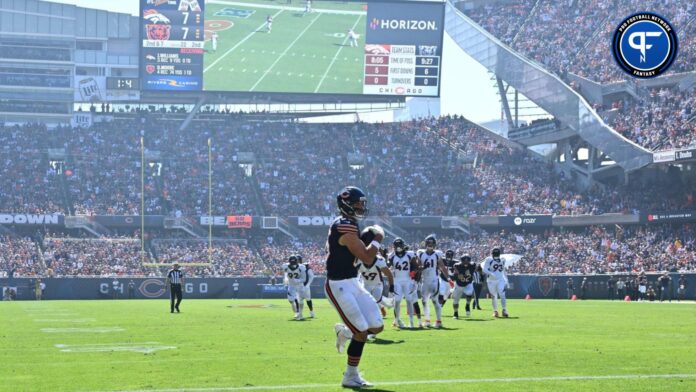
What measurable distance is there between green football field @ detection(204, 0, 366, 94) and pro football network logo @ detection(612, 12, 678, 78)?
4623 cm

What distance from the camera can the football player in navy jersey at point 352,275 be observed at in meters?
12.5

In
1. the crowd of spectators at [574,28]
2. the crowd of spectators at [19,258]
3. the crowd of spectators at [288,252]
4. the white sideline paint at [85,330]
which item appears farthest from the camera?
the crowd of spectators at [574,28]

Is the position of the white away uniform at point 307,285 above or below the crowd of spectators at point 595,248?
above

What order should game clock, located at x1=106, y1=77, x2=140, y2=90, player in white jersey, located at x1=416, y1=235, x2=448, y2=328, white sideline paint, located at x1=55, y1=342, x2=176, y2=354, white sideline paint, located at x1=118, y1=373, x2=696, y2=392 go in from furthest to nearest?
1. game clock, located at x1=106, y1=77, x2=140, y2=90
2. player in white jersey, located at x1=416, y1=235, x2=448, y2=328
3. white sideline paint, located at x1=55, y1=342, x2=176, y2=354
4. white sideline paint, located at x1=118, y1=373, x2=696, y2=392

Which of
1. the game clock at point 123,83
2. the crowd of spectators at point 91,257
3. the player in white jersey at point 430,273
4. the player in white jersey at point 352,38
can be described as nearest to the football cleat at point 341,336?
the player in white jersey at point 430,273

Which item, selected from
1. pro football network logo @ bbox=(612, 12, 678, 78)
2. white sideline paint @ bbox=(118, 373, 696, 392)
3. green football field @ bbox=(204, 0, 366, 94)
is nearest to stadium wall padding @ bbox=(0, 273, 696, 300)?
green football field @ bbox=(204, 0, 366, 94)

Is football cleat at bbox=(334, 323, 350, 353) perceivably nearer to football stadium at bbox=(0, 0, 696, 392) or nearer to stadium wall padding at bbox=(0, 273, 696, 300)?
football stadium at bbox=(0, 0, 696, 392)

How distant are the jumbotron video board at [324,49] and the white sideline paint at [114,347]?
57.3 meters

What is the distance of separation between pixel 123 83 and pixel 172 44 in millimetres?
7224

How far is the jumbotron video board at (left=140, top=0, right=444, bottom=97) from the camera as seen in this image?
76.0 m

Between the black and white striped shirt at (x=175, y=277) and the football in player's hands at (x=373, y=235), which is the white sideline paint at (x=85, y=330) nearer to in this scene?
the black and white striped shirt at (x=175, y=277)

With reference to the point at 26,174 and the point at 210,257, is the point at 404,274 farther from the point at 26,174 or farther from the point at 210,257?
the point at 26,174

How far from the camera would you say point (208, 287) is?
5931cm

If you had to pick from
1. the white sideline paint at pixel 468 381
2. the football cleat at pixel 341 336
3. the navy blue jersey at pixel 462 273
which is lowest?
the navy blue jersey at pixel 462 273
